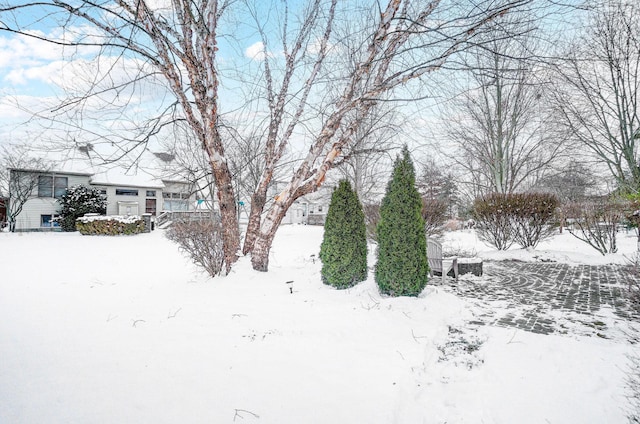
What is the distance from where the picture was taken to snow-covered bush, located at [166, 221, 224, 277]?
5.62 metres

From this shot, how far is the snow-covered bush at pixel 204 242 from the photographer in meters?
5.62

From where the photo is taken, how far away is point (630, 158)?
9.52 m

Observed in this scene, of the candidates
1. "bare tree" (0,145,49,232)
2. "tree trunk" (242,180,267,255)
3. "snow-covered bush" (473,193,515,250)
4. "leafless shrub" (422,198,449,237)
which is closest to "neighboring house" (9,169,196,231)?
"bare tree" (0,145,49,232)

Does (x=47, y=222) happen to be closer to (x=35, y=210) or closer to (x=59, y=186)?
(x=35, y=210)

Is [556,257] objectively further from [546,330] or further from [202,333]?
[202,333]

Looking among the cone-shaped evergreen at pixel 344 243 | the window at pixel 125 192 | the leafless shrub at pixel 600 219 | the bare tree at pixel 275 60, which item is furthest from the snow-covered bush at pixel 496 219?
the window at pixel 125 192

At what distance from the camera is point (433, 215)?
10234mm

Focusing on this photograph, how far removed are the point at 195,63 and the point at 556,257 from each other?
11003 millimetres

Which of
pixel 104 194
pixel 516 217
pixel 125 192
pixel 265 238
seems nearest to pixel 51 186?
pixel 104 194

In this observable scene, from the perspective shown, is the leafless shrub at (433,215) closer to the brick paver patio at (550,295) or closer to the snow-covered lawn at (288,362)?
the brick paver patio at (550,295)

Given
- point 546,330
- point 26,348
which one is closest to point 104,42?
point 26,348

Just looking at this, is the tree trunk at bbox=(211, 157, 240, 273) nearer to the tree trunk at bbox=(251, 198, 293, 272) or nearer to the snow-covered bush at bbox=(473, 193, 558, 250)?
the tree trunk at bbox=(251, 198, 293, 272)

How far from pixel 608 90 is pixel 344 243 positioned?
425 inches

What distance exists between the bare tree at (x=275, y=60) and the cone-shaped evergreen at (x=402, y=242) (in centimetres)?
159
